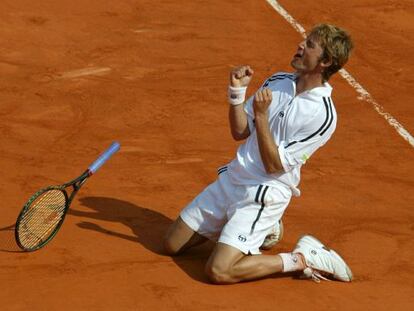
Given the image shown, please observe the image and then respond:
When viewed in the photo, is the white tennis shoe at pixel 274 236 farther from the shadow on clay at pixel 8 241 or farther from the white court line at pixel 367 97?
the white court line at pixel 367 97

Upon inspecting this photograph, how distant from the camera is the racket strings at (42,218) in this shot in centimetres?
791

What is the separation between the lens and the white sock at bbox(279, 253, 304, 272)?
7902 mm

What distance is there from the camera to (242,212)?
796cm

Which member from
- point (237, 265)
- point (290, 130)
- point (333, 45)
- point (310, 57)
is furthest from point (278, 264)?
point (333, 45)

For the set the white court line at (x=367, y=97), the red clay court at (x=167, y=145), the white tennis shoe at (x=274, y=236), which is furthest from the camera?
the white court line at (x=367, y=97)

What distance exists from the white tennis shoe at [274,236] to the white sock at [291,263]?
0.39m

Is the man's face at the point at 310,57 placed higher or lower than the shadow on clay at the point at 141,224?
higher

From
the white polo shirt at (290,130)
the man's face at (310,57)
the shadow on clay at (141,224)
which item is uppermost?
the man's face at (310,57)

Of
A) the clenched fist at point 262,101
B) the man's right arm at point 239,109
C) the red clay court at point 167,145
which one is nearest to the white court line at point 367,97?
the red clay court at point 167,145

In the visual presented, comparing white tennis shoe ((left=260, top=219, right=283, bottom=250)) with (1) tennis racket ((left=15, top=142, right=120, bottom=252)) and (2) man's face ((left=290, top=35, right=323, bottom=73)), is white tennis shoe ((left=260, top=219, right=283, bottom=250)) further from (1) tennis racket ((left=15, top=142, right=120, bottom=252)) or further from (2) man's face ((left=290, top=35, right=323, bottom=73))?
(1) tennis racket ((left=15, top=142, right=120, bottom=252))

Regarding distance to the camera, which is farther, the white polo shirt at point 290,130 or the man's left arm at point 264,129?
the white polo shirt at point 290,130

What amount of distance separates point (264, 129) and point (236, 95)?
33 centimetres

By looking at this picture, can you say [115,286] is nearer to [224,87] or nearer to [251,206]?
[251,206]

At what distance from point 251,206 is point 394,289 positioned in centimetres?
123
